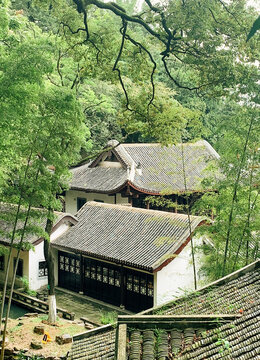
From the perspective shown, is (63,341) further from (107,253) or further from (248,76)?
(248,76)

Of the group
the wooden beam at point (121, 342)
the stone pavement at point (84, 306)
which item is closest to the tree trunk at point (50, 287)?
the stone pavement at point (84, 306)

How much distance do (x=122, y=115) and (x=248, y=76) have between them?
498 cm

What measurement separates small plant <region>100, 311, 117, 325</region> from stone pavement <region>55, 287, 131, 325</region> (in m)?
0.16

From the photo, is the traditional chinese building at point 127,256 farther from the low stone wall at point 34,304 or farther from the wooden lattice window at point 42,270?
the low stone wall at point 34,304

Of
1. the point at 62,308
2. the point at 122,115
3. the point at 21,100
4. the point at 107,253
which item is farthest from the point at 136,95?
the point at 62,308

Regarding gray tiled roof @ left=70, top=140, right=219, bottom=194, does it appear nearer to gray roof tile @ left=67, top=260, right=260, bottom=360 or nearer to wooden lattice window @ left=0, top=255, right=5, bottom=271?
wooden lattice window @ left=0, top=255, right=5, bottom=271

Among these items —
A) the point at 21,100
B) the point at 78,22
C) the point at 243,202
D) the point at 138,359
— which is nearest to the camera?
the point at 138,359

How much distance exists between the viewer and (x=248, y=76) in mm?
8242

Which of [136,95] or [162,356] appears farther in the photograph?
[136,95]

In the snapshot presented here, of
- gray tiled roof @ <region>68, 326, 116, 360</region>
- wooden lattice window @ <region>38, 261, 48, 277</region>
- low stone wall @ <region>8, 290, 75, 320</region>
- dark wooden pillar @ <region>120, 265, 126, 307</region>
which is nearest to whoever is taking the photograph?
A: gray tiled roof @ <region>68, 326, 116, 360</region>

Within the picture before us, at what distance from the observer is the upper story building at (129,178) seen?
→ 2188 centimetres

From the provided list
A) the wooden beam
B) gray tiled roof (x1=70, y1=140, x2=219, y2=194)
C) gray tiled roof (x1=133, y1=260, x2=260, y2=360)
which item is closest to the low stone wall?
gray tiled roof (x1=70, y1=140, x2=219, y2=194)

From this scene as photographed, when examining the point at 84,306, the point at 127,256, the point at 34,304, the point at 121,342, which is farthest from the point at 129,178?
the point at 121,342

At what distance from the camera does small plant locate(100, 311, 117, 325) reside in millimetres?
14039
